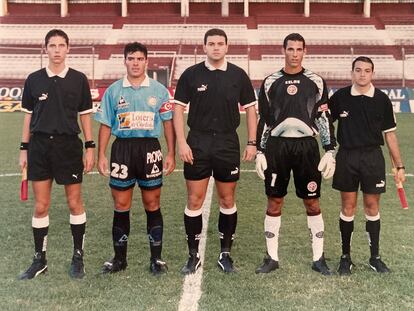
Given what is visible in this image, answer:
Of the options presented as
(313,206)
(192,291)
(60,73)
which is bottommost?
(192,291)

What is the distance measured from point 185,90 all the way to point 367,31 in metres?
30.3

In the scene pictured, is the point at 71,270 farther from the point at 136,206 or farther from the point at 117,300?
the point at 136,206

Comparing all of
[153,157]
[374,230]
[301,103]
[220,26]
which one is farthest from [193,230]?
[220,26]

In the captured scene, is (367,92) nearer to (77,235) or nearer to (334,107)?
(334,107)

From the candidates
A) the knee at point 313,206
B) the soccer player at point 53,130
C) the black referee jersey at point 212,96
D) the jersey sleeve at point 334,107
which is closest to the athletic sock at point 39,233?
the soccer player at point 53,130

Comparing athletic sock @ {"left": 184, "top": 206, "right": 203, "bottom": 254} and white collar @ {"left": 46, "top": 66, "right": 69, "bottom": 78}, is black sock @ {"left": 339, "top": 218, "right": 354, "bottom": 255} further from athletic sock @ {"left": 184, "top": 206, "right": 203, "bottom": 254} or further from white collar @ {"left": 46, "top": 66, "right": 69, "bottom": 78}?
white collar @ {"left": 46, "top": 66, "right": 69, "bottom": 78}

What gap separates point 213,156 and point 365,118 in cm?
125

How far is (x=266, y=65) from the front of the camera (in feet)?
93.3

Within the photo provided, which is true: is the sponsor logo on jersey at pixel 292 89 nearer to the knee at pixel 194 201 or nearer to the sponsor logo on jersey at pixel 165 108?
the sponsor logo on jersey at pixel 165 108

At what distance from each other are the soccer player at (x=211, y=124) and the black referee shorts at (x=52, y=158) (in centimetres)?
86

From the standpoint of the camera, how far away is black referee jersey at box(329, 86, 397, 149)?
3818mm

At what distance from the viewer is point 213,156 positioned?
3.87 metres

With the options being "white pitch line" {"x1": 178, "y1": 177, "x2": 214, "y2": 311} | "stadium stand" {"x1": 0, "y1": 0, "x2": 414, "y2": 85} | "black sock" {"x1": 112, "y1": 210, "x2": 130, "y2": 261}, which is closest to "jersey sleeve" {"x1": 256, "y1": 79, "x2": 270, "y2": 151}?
"white pitch line" {"x1": 178, "y1": 177, "x2": 214, "y2": 311}

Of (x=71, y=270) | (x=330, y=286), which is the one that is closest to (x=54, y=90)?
(x=71, y=270)
